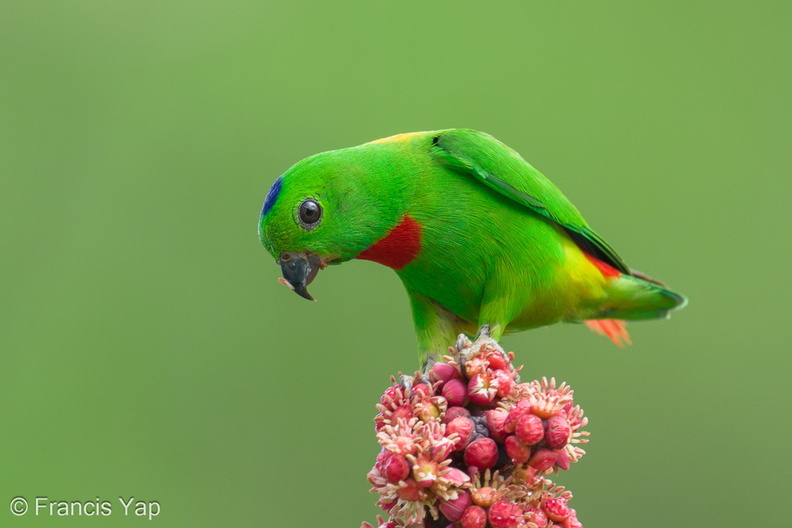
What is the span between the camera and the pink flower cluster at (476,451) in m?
2.99

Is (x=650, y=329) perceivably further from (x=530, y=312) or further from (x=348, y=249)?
(x=348, y=249)

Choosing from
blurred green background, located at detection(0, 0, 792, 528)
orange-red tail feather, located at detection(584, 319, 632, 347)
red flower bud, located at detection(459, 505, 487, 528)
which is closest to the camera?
red flower bud, located at detection(459, 505, 487, 528)

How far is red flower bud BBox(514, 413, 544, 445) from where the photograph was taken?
10.0ft

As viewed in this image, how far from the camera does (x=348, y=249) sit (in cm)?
430

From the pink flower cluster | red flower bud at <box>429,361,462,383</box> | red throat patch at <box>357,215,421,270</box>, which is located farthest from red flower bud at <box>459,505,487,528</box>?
red throat patch at <box>357,215,421,270</box>

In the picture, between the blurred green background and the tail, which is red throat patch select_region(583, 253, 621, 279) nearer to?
the tail

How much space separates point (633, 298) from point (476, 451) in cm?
242

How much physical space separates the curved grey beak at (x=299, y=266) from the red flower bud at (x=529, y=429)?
4.92 feet

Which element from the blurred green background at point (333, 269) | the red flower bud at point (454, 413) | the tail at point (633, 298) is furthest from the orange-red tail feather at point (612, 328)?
the red flower bud at point (454, 413)

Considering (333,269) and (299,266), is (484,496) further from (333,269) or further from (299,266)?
(333,269)

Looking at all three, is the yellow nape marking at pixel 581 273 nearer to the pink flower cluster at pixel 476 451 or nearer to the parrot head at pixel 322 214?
the parrot head at pixel 322 214

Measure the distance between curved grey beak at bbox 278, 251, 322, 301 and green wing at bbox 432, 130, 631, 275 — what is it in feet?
2.97

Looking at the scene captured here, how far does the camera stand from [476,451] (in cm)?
307

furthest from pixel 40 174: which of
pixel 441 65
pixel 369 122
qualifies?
pixel 441 65
